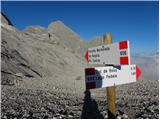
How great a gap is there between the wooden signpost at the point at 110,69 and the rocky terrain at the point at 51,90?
5.29m

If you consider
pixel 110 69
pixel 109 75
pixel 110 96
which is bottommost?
pixel 110 96

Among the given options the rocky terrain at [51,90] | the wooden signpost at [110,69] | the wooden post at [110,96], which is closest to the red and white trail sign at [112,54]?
the wooden signpost at [110,69]

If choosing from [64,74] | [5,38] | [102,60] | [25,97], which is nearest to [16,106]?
[25,97]

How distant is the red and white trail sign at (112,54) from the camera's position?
743cm

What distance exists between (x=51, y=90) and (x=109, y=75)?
1501 centimetres

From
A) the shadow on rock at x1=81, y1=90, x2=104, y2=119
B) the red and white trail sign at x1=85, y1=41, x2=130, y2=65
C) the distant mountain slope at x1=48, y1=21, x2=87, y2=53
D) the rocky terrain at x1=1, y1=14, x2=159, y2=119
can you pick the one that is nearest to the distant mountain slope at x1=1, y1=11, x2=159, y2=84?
the rocky terrain at x1=1, y1=14, x2=159, y2=119

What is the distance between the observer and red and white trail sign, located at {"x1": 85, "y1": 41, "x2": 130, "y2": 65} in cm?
743

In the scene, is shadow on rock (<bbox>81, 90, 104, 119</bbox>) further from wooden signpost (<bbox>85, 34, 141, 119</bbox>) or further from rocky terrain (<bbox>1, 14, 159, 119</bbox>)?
wooden signpost (<bbox>85, 34, 141, 119</bbox>)

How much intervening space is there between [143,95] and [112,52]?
12995 mm

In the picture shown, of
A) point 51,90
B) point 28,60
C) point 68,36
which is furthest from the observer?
point 68,36

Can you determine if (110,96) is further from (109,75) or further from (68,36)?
(68,36)

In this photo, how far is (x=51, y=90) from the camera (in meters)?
22.3

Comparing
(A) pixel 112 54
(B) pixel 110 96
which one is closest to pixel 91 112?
(B) pixel 110 96

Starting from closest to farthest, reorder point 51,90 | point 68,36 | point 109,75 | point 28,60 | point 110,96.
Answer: point 109,75
point 110,96
point 51,90
point 28,60
point 68,36
